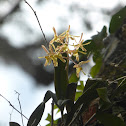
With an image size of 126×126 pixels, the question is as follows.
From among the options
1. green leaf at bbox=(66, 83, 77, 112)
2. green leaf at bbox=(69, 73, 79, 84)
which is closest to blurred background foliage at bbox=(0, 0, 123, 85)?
green leaf at bbox=(69, 73, 79, 84)

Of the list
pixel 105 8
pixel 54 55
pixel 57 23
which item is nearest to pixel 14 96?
pixel 54 55

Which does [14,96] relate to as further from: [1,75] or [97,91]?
[97,91]

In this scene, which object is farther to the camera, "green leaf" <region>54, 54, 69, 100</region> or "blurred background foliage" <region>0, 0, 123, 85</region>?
"blurred background foliage" <region>0, 0, 123, 85</region>

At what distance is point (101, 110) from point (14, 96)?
0.36 m

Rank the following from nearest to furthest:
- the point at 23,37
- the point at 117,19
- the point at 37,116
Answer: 1. the point at 37,116
2. the point at 117,19
3. the point at 23,37

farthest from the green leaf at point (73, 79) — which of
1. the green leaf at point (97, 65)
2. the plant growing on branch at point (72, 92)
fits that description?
the plant growing on branch at point (72, 92)

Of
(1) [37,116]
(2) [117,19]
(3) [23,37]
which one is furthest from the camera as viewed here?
(3) [23,37]

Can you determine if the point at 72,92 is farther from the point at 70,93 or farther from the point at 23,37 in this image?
the point at 23,37

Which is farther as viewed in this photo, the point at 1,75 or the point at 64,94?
the point at 1,75

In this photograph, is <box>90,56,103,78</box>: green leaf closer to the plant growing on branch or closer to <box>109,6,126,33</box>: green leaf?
<box>109,6,126,33</box>: green leaf

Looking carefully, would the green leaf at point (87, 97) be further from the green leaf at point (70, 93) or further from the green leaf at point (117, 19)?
the green leaf at point (117, 19)

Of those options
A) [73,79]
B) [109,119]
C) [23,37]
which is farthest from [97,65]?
[109,119]

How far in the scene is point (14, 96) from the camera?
0.86 meters

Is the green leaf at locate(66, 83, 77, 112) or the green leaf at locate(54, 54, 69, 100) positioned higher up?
the green leaf at locate(54, 54, 69, 100)
